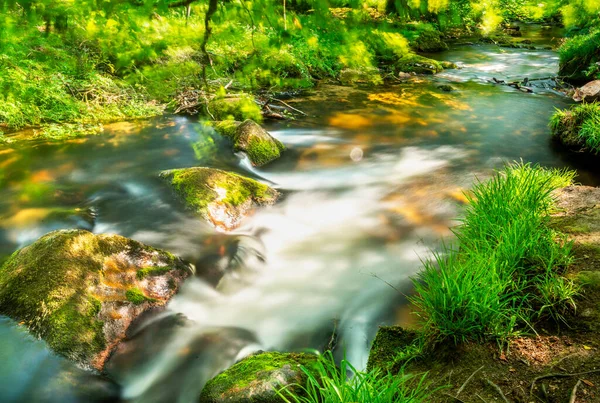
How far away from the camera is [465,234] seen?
396 centimetres

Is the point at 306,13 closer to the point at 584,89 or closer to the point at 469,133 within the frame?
the point at 469,133

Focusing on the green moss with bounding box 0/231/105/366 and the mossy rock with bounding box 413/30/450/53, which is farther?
the mossy rock with bounding box 413/30/450/53

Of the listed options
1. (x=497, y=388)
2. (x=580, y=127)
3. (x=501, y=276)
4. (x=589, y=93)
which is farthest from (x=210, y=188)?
(x=589, y=93)

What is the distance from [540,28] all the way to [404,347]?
24320 mm

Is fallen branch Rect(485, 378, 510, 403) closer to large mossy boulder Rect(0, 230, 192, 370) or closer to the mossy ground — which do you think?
A: the mossy ground

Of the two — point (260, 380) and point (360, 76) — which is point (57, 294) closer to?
point (260, 380)

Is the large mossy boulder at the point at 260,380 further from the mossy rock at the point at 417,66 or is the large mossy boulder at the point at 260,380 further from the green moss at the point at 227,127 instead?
the mossy rock at the point at 417,66

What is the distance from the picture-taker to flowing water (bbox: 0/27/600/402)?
3264 millimetres

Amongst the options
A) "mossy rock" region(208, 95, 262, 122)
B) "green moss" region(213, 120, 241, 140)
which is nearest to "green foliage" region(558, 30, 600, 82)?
"mossy rock" region(208, 95, 262, 122)

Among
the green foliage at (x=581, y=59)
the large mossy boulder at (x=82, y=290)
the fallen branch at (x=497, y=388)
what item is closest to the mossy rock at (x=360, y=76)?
the green foliage at (x=581, y=59)

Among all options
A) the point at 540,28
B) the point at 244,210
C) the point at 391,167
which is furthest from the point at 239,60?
the point at 540,28

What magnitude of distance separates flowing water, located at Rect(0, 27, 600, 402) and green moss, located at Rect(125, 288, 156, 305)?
0.63ft

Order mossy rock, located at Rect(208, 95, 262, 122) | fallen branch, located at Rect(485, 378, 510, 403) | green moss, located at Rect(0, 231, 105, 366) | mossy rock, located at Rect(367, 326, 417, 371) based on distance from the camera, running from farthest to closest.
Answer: mossy rock, located at Rect(208, 95, 262, 122), green moss, located at Rect(0, 231, 105, 366), mossy rock, located at Rect(367, 326, 417, 371), fallen branch, located at Rect(485, 378, 510, 403)

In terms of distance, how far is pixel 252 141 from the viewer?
22.8 ft
